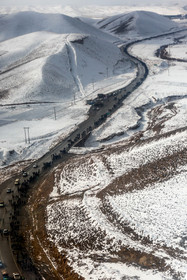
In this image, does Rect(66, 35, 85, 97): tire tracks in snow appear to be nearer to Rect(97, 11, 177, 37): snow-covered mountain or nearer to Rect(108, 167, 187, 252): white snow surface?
Rect(108, 167, 187, 252): white snow surface

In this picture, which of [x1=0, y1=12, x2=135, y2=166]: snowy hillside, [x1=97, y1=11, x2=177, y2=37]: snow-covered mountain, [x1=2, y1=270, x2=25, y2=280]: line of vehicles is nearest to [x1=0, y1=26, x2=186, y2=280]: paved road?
[x1=2, y1=270, x2=25, y2=280]: line of vehicles

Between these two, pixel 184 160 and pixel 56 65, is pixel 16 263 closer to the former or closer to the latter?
pixel 184 160

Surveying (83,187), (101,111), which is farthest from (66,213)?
(101,111)

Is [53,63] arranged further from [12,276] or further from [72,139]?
[12,276]

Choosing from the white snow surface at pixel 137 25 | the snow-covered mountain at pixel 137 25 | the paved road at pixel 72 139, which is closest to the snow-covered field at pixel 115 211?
the paved road at pixel 72 139

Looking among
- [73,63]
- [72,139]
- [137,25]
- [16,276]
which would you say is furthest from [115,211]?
[137,25]

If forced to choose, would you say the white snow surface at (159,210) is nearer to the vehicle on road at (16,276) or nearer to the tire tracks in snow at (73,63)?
the vehicle on road at (16,276)
